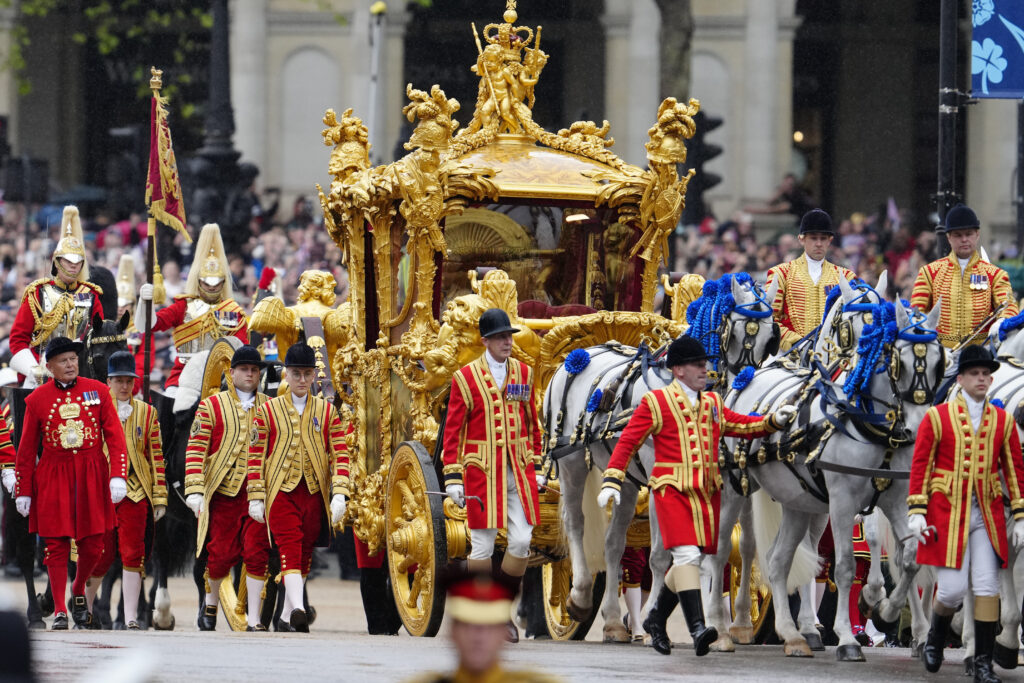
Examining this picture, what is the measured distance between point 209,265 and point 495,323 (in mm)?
5686

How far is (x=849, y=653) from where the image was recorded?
36.0 feet

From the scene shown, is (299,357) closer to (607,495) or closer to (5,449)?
(5,449)

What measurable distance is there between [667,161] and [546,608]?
9.52 feet

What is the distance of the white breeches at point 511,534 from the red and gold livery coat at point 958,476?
2500 mm

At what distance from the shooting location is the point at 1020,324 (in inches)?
467

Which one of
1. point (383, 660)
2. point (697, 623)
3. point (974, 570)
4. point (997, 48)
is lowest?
point (383, 660)

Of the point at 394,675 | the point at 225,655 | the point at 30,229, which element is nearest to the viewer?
the point at 394,675

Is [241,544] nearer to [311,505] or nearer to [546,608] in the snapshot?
[311,505]

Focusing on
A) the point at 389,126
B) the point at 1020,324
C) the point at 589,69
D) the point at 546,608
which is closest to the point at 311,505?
the point at 546,608

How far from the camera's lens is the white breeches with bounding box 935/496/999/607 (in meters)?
10.2

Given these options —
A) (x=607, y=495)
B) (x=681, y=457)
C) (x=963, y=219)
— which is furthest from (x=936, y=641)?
(x=963, y=219)

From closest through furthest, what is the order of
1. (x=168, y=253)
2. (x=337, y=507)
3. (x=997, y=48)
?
(x=337, y=507)
(x=997, y=48)
(x=168, y=253)

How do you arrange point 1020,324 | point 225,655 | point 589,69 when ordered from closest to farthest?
1. point 225,655
2. point 1020,324
3. point 589,69

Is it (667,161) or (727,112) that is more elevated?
(727,112)
